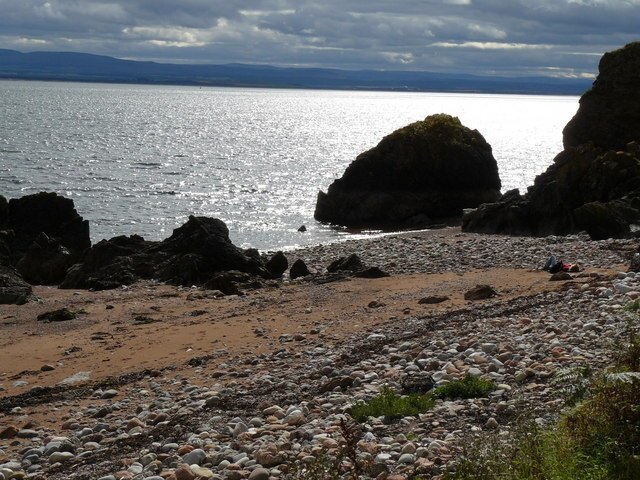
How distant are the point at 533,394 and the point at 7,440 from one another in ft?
21.2

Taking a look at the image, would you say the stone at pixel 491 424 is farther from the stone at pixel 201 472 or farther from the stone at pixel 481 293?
the stone at pixel 481 293

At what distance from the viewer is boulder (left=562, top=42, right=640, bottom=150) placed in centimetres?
3953

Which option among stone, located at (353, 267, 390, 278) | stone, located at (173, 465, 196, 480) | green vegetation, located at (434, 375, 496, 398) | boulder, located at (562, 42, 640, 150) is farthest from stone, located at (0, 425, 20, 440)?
boulder, located at (562, 42, 640, 150)

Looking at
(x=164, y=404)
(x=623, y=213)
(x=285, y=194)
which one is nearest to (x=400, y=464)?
(x=164, y=404)

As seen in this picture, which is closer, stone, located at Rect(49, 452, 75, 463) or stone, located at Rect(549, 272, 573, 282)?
stone, located at Rect(49, 452, 75, 463)

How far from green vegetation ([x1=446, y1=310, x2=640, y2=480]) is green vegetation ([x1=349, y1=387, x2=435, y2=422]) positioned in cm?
177

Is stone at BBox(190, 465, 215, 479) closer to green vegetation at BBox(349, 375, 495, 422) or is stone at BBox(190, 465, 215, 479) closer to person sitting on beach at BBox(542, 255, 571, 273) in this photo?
green vegetation at BBox(349, 375, 495, 422)

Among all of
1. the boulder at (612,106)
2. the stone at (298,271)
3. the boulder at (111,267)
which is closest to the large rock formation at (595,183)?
the boulder at (612,106)

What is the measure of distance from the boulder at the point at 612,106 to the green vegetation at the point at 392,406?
3168cm

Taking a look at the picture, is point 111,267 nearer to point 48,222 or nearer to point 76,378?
point 48,222

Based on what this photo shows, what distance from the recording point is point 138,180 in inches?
2434

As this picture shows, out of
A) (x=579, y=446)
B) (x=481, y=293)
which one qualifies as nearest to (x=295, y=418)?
(x=579, y=446)

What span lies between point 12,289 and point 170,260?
4.84 meters

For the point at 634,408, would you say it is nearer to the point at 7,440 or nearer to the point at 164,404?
the point at 164,404
